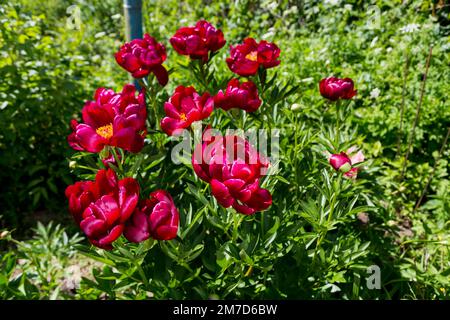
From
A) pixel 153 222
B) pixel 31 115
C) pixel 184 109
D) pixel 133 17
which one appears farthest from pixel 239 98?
pixel 31 115

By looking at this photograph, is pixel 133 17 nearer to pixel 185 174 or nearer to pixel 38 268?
pixel 185 174

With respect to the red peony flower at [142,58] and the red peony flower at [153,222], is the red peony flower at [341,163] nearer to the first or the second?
the red peony flower at [153,222]

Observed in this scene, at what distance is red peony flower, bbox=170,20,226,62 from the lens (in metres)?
1.11

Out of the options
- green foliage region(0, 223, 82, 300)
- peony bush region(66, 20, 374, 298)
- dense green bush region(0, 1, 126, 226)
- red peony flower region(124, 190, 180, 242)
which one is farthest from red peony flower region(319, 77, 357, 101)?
dense green bush region(0, 1, 126, 226)

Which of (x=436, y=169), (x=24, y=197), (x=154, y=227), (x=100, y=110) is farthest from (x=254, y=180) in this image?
(x=24, y=197)

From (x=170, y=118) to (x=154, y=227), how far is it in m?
0.30

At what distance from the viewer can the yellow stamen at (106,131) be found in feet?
2.85

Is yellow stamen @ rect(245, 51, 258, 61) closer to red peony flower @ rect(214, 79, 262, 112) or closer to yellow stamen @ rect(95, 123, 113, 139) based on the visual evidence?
red peony flower @ rect(214, 79, 262, 112)

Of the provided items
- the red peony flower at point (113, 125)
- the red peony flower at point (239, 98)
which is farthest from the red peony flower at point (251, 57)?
the red peony flower at point (113, 125)

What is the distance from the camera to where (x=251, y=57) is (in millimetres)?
1140

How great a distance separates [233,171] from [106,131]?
11.8 inches

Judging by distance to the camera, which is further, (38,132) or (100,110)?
(38,132)

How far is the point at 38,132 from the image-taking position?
210cm
